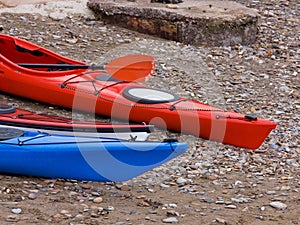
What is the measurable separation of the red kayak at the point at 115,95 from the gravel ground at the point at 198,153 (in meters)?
0.09

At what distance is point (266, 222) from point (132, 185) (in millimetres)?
780

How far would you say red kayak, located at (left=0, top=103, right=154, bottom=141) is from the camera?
171 inches

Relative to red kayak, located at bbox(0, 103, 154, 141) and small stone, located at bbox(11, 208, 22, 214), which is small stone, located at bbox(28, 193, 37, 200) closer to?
small stone, located at bbox(11, 208, 22, 214)

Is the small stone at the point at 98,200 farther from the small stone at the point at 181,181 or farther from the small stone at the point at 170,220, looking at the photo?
the small stone at the point at 181,181

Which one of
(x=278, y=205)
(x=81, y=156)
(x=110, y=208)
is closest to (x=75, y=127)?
(x=81, y=156)

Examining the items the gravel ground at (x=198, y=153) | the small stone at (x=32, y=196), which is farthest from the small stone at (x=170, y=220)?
the small stone at (x=32, y=196)

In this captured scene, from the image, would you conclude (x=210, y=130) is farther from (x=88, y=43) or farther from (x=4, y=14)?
(x=4, y=14)

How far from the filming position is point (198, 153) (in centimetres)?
480

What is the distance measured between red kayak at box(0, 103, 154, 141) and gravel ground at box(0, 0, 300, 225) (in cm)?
26

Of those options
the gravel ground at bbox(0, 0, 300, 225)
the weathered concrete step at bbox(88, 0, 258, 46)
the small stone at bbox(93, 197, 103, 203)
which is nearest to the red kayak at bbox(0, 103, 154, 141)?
the gravel ground at bbox(0, 0, 300, 225)

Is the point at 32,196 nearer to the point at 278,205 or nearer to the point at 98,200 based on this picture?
the point at 98,200

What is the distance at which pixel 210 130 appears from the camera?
4.93 meters

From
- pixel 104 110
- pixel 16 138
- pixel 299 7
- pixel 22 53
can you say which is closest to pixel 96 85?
pixel 104 110

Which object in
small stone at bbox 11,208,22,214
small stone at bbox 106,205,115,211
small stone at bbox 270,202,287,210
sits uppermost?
small stone at bbox 11,208,22,214
